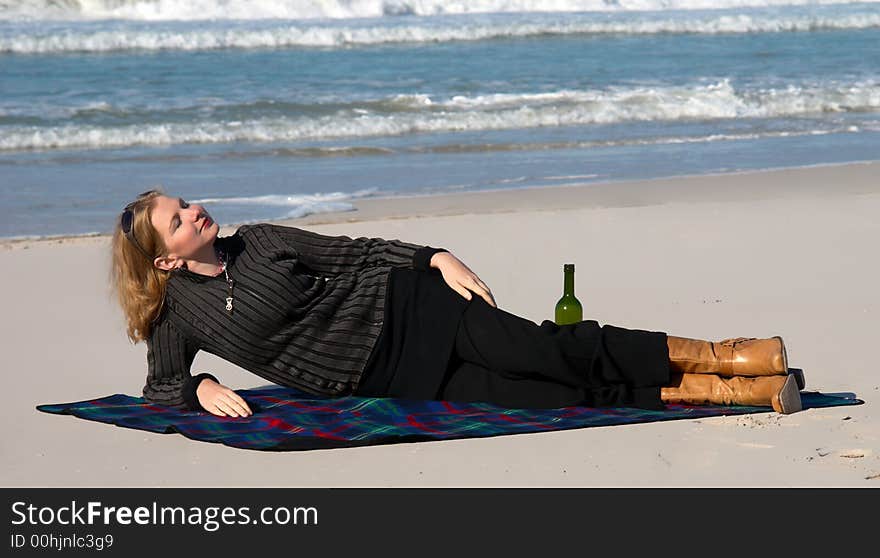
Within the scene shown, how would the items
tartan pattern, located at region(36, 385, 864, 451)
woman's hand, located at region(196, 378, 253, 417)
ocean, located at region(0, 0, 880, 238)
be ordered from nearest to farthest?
tartan pattern, located at region(36, 385, 864, 451) → woman's hand, located at region(196, 378, 253, 417) → ocean, located at region(0, 0, 880, 238)

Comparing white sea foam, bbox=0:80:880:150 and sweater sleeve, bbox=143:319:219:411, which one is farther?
white sea foam, bbox=0:80:880:150

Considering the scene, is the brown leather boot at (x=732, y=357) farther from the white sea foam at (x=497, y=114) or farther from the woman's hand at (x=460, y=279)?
the white sea foam at (x=497, y=114)

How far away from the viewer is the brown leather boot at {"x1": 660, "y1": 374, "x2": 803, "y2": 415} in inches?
191

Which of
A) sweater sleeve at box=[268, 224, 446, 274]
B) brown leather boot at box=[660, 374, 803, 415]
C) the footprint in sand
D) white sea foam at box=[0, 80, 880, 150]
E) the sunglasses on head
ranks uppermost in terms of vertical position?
white sea foam at box=[0, 80, 880, 150]

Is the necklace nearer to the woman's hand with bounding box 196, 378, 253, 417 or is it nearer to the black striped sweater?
the black striped sweater

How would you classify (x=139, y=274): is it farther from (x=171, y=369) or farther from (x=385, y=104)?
(x=385, y=104)

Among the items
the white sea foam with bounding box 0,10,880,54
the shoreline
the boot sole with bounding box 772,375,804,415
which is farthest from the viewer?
the white sea foam with bounding box 0,10,880,54

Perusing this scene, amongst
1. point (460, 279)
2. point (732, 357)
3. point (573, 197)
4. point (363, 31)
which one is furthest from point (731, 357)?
point (363, 31)

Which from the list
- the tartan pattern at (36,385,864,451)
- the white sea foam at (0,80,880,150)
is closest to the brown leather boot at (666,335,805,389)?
the tartan pattern at (36,385,864,451)

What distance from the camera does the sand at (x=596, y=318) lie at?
4473 mm

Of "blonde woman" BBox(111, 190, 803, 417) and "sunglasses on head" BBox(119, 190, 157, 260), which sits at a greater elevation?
"sunglasses on head" BBox(119, 190, 157, 260)

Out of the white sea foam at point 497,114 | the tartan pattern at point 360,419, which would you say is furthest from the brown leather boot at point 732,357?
the white sea foam at point 497,114

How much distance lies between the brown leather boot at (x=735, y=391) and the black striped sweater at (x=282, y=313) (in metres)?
1.01

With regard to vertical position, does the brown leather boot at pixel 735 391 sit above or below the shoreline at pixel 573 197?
below
